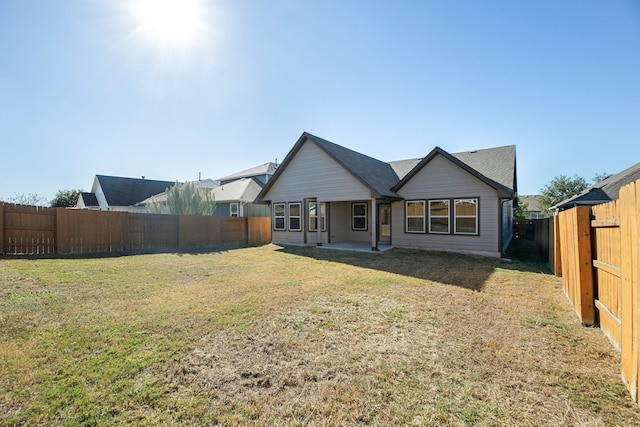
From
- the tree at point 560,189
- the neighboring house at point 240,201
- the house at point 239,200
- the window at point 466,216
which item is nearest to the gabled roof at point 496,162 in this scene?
the window at point 466,216

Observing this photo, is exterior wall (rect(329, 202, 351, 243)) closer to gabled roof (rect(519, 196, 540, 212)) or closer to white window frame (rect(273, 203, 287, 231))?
A: white window frame (rect(273, 203, 287, 231))

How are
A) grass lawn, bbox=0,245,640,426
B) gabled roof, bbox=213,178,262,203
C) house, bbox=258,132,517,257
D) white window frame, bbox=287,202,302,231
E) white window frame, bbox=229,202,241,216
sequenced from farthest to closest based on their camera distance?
white window frame, bbox=229,202,241,216
gabled roof, bbox=213,178,262,203
white window frame, bbox=287,202,302,231
house, bbox=258,132,517,257
grass lawn, bbox=0,245,640,426

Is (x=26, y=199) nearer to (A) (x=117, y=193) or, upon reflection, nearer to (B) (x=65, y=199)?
(B) (x=65, y=199)

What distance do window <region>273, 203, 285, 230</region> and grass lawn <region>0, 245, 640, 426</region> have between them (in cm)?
1043

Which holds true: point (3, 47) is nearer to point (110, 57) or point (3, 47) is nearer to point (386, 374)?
point (110, 57)

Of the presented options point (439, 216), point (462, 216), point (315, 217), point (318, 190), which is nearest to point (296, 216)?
point (315, 217)

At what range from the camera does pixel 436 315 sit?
4824 mm

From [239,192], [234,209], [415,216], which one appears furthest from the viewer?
[234,209]

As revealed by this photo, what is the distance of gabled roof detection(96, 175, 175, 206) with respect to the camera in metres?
30.0

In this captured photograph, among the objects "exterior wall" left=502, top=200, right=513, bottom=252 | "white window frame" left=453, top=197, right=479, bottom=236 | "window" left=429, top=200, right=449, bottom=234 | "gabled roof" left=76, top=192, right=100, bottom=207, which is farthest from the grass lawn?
"gabled roof" left=76, top=192, right=100, bottom=207

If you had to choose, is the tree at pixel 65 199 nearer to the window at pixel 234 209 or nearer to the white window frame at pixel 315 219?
the window at pixel 234 209

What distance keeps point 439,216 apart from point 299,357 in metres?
11.3

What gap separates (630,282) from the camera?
9.20ft

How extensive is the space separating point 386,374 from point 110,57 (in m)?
12.0
